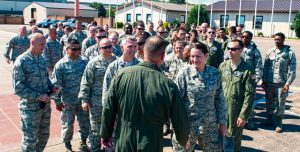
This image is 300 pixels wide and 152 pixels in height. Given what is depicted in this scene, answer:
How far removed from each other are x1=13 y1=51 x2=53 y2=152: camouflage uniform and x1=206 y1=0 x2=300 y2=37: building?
40962 millimetres

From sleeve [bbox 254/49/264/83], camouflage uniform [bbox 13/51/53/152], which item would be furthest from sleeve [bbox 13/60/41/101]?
sleeve [bbox 254/49/264/83]

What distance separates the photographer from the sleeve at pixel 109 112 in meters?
3.18

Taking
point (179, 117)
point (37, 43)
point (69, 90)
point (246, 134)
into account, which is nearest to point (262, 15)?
point (246, 134)

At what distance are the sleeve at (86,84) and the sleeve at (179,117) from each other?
2371 millimetres

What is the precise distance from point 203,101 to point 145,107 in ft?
4.42

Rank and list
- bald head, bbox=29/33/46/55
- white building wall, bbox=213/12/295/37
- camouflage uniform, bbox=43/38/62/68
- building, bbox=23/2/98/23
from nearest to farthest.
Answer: bald head, bbox=29/33/46/55, camouflage uniform, bbox=43/38/62/68, white building wall, bbox=213/12/295/37, building, bbox=23/2/98/23

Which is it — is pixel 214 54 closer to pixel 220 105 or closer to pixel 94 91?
pixel 94 91

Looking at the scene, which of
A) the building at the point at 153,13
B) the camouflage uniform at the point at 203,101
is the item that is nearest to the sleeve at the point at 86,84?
the camouflage uniform at the point at 203,101

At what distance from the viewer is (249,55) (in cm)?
721

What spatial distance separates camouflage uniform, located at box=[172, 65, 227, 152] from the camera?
13.5 ft

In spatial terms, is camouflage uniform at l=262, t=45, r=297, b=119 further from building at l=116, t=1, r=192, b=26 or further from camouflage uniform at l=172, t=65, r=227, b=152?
building at l=116, t=1, r=192, b=26

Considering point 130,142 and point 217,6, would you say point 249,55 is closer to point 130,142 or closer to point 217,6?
point 130,142

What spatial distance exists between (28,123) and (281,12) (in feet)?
145

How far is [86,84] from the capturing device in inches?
201
